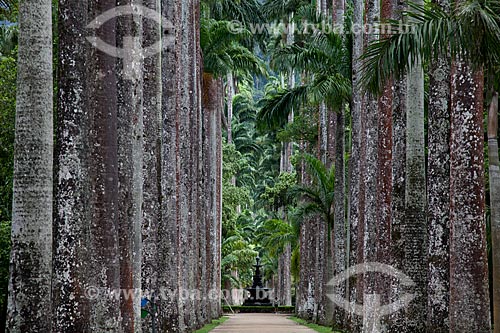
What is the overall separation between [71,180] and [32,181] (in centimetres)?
131

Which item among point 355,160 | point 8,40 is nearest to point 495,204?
point 355,160

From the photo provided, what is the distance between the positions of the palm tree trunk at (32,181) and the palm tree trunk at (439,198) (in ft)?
23.5

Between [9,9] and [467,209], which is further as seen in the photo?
[9,9]

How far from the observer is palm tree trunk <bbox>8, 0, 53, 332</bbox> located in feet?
29.6

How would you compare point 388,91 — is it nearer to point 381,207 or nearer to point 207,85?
point 381,207

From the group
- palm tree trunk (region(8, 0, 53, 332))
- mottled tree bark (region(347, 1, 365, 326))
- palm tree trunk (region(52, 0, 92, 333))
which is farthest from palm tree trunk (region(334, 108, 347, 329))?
palm tree trunk (region(8, 0, 53, 332))

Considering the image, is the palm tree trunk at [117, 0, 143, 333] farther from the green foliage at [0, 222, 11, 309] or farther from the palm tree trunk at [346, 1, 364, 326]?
the palm tree trunk at [346, 1, 364, 326]

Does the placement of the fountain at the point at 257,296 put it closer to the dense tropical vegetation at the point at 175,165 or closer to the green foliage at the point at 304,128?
the green foliage at the point at 304,128

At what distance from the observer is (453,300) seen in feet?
40.5

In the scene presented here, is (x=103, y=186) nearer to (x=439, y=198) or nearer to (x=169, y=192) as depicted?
(x=439, y=198)

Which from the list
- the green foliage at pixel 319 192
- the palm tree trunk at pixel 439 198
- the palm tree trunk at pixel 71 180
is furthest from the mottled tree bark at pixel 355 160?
the palm tree trunk at pixel 71 180

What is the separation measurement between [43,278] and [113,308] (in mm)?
3047

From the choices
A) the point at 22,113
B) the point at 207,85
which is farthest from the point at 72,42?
the point at 207,85

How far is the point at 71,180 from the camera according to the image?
10.6m
